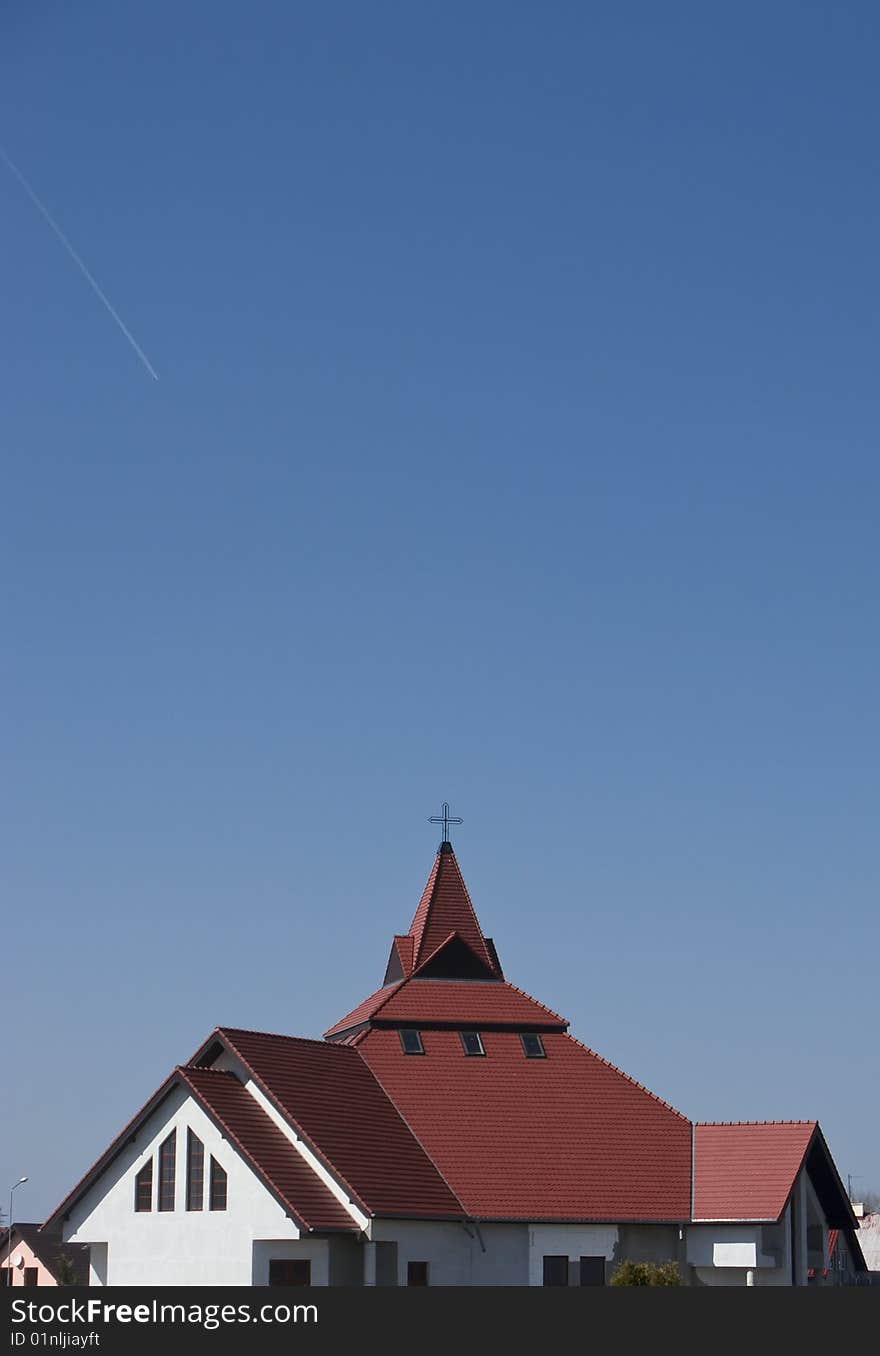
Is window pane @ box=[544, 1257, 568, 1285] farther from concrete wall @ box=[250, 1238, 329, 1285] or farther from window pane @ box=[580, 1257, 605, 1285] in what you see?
concrete wall @ box=[250, 1238, 329, 1285]

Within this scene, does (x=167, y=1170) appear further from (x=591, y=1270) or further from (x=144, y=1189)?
(x=591, y=1270)

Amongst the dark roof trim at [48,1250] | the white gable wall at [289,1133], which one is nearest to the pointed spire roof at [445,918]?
the white gable wall at [289,1133]

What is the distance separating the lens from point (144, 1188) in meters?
50.8

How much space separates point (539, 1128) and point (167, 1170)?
10.9 m

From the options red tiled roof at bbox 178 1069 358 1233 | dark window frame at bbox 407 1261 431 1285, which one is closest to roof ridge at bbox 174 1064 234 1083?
red tiled roof at bbox 178 1069 358 1233

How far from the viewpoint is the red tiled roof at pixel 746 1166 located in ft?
174

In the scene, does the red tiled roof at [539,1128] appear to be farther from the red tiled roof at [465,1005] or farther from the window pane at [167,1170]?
the window pane at [167,1170]

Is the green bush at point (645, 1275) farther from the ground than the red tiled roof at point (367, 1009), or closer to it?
closer to it

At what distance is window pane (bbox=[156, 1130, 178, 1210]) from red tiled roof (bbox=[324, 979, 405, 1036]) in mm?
9201

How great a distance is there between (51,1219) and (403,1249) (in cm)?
1006

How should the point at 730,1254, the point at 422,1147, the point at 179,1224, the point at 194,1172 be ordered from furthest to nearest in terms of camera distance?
the point at 422,1147, the point at 730,1254, the point at 194,1172, the point at 179,1224

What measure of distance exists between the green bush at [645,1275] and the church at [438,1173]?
5725 millimetres

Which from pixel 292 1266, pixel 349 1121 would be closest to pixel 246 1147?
pixel 292 1266

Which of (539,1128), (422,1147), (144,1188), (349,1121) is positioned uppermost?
(539,1128)
